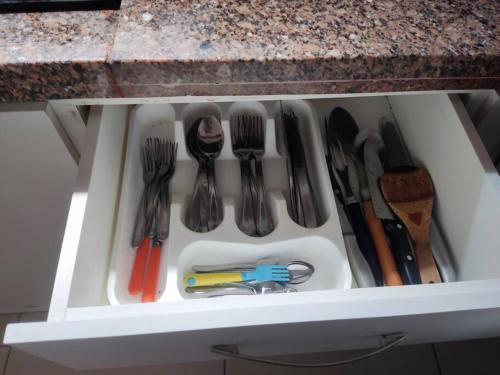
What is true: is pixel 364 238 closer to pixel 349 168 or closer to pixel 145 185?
pixel 349 168

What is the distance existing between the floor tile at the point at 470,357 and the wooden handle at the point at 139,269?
0.79 m

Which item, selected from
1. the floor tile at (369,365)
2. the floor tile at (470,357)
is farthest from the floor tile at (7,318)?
the floor tile at (470,357)

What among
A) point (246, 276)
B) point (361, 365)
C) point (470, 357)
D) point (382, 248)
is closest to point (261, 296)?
point (246, 276)

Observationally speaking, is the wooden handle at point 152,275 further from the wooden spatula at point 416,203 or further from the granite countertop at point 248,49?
the wooden spatula at point 416,203

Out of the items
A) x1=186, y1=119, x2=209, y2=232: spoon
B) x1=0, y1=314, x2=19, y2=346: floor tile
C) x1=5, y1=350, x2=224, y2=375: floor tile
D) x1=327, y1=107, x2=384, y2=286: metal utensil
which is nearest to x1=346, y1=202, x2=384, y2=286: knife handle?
x1=327, y1=107, x2=384, y2=286: metal utensil

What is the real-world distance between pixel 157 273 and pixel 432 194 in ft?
1.44

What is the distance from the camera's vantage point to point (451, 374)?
0.98 metres

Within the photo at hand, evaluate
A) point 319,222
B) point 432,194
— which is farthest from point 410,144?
point 319,222

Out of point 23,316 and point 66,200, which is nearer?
point 66,200

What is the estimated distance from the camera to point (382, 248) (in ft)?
2.00

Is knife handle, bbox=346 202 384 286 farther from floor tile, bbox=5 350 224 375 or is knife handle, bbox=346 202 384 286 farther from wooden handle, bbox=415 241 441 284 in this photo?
floor tile, bbox=5 350 224 375

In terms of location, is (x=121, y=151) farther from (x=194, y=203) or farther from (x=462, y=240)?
(x=462, y=240)

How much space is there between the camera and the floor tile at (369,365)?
970 millimetres

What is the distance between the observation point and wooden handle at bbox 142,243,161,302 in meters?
0.57
